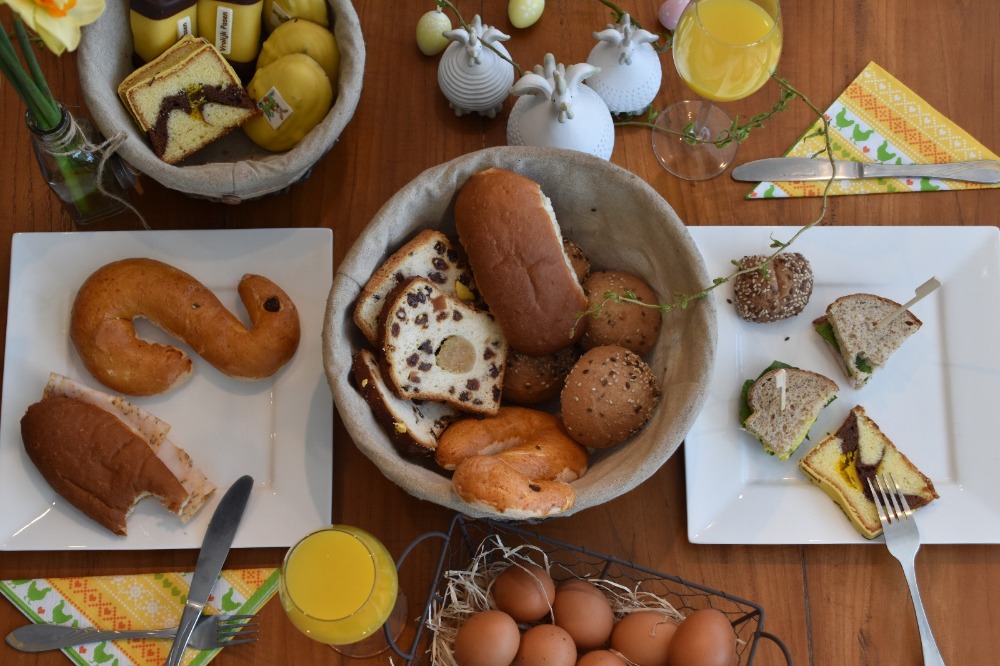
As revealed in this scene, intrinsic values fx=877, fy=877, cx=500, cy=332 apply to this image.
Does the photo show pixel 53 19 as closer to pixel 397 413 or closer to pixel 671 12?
pixel 397 413

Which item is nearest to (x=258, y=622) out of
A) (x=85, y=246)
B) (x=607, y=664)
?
(x=607, y=664)

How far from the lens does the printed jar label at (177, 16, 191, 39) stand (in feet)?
4.22

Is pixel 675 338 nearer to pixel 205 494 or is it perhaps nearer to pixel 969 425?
pixel 969 425

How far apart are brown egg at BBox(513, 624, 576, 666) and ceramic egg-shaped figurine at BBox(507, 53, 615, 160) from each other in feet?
2.16

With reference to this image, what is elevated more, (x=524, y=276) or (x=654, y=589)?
(x=524, y=276)

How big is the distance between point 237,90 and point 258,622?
2.55 feet

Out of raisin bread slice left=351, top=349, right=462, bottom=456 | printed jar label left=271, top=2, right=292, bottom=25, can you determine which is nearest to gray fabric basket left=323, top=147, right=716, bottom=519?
raisin bread slice left=351, top=349, right=462, bottom=456

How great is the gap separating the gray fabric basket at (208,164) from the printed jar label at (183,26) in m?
0.08

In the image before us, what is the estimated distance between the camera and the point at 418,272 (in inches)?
47.9

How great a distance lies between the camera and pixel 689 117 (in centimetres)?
144

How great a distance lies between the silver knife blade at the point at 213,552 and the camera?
124 centimetres

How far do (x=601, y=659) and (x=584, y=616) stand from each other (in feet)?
0.19

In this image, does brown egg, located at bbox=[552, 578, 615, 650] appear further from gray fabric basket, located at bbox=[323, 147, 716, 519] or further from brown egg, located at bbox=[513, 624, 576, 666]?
gray fabric basket, located at bbox=[323, 147, 716, 519]

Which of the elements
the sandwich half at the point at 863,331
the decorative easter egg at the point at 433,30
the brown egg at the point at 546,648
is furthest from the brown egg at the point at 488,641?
the decorative easter egg at the point at 433,30
